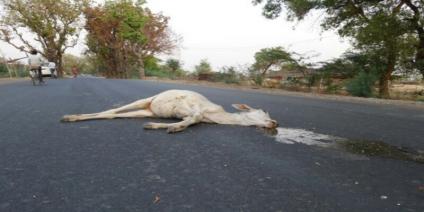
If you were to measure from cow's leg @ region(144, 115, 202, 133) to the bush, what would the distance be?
12.4m

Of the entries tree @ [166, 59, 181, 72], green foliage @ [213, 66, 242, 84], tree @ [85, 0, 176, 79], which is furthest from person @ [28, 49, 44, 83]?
tree @ [166, 59, 181, 72]

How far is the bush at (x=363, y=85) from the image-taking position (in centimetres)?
1555

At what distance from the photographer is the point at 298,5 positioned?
56.5ft

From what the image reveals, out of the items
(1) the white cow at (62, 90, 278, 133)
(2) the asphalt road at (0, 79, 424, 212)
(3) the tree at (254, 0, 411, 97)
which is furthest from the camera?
(3) the tree at (254, 0, 411, 97)

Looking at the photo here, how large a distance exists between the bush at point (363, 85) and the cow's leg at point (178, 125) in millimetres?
12366

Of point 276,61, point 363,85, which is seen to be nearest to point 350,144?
point 363,85

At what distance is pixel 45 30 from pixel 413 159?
44.6 meters

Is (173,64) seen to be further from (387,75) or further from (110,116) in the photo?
(110,116)

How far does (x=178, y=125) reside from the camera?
4.65m

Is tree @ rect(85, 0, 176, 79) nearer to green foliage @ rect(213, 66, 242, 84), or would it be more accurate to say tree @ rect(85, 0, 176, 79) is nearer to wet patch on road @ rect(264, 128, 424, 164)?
green foliage @ rect(213, 66, 242, 84)

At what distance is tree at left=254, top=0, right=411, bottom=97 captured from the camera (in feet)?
49.8

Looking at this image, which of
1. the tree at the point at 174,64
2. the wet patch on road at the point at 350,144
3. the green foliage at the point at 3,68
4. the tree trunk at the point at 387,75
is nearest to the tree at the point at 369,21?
the tree trunk at the point at 387,75

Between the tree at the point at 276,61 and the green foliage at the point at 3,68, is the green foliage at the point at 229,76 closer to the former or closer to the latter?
the tree at the point at 276,61

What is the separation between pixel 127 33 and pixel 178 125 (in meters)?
37.5
